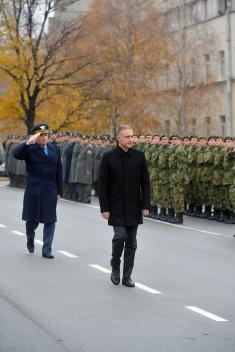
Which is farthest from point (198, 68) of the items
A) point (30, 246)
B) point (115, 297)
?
point (115, 297)

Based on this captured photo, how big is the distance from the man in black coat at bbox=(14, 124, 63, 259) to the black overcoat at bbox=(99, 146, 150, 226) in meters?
2.81

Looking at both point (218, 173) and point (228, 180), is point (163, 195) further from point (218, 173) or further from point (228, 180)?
point (228, 180)

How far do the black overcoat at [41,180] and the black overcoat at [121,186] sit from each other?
286 centimetres

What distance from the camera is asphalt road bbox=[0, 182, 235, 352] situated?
30.3 ft

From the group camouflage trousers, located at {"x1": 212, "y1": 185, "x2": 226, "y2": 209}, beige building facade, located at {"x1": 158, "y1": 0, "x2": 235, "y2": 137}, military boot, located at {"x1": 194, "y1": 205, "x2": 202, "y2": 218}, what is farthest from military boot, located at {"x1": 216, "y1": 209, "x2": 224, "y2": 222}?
beige building facade, located at {"x1": 158, "y1": 0, "x2": 235, "y2": 137}

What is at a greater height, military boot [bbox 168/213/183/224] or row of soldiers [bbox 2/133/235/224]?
row of soldiers [bbox 2/133/235/224]

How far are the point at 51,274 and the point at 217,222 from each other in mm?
10365

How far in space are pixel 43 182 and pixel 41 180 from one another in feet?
0.13

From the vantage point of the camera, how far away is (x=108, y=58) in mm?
54656

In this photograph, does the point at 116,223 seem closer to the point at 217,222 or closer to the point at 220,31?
the point at 217,222

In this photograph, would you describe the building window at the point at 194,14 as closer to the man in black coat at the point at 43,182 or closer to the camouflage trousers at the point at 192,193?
the camouflage trousers at the point at 192,193

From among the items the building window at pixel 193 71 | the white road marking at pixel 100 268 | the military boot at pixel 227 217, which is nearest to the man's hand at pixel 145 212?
the white road marking at pixel 100 268

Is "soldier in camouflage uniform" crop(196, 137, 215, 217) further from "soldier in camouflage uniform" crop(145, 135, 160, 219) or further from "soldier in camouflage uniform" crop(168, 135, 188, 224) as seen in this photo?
"soldier in camouflage uniform" crop(145, 135, 160, 219)

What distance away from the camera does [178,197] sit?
23047mm
